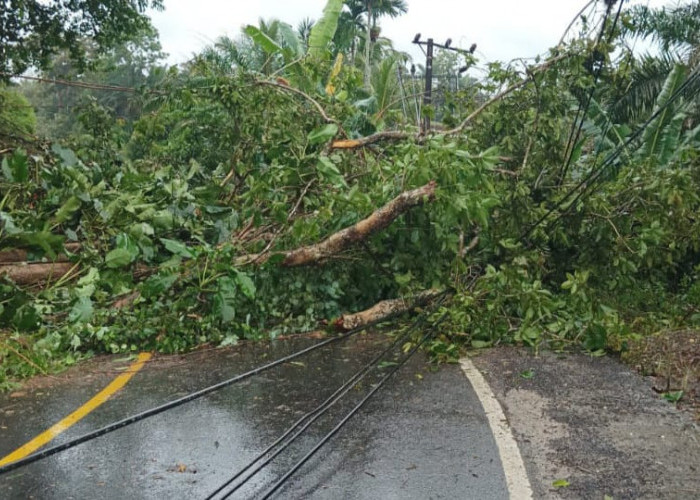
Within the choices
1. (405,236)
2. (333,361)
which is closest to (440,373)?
(333,361)

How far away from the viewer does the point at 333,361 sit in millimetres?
7016

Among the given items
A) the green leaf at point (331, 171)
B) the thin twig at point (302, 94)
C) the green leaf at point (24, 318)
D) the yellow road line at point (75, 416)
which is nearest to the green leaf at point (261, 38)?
the thin twig at point (302, 94)

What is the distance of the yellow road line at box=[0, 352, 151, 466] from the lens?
4.72 m

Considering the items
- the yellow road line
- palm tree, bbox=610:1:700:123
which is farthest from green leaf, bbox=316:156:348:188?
palm tree, bbox=610:1:700:123

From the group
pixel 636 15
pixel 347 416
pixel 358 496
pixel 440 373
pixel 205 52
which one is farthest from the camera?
pixel 205 52

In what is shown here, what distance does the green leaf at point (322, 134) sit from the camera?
870 centimetres

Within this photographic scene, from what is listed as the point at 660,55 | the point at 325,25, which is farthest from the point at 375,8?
the point at 325,25

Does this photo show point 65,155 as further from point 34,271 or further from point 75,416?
point 75,416

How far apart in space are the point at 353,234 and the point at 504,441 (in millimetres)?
3978

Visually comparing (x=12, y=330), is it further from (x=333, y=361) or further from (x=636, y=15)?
(x=636, y=15)

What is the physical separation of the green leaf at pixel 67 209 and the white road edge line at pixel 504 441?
16.9 ft

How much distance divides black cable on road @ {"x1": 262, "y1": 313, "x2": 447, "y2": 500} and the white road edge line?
648 millimetres

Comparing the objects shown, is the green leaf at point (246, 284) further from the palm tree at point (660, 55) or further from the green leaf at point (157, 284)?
the palm tree at point (660, 55)

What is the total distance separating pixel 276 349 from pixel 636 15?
69.2 ft
